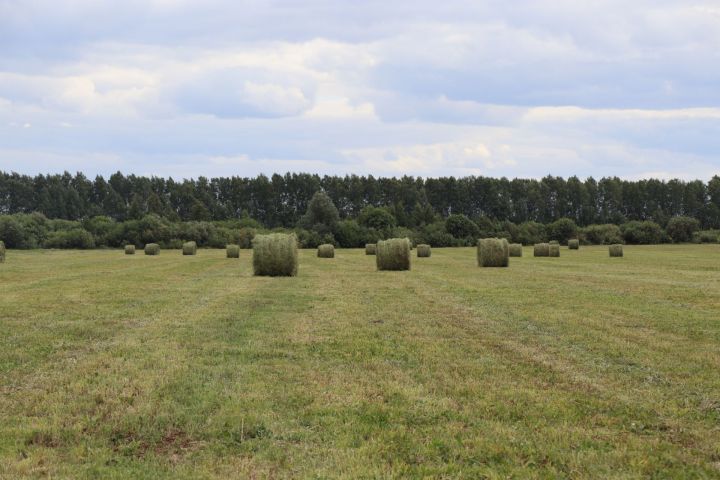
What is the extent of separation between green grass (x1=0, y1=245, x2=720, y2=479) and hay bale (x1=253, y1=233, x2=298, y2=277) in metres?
11.6

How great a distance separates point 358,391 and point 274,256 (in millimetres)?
20343

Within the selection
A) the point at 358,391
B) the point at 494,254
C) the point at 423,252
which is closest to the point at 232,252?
the point at 423,252

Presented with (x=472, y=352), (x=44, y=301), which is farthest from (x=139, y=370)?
(x=44, y=301)

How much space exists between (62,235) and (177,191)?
6085cm

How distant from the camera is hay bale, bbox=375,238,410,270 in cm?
3209

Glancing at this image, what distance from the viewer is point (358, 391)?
838 centimetres

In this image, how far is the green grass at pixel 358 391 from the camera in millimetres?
6152

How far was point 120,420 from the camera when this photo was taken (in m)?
7.22

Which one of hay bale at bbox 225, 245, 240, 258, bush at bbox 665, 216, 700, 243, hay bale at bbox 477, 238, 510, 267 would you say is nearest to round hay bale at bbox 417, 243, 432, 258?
hay bale at bbox 225, 245, 240, 258

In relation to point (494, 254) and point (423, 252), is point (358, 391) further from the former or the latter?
point (423, 252)

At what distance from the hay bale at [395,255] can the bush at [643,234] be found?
244 feet

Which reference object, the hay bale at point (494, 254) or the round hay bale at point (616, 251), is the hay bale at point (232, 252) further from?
the round hay bale at point (616, 251)

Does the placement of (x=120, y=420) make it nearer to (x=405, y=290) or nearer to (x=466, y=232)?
(x=405, y=290)

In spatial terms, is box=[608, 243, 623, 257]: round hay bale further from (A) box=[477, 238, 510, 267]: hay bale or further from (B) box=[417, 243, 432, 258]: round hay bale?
(A) box=[477, 238, 510, 267]: hay bale
